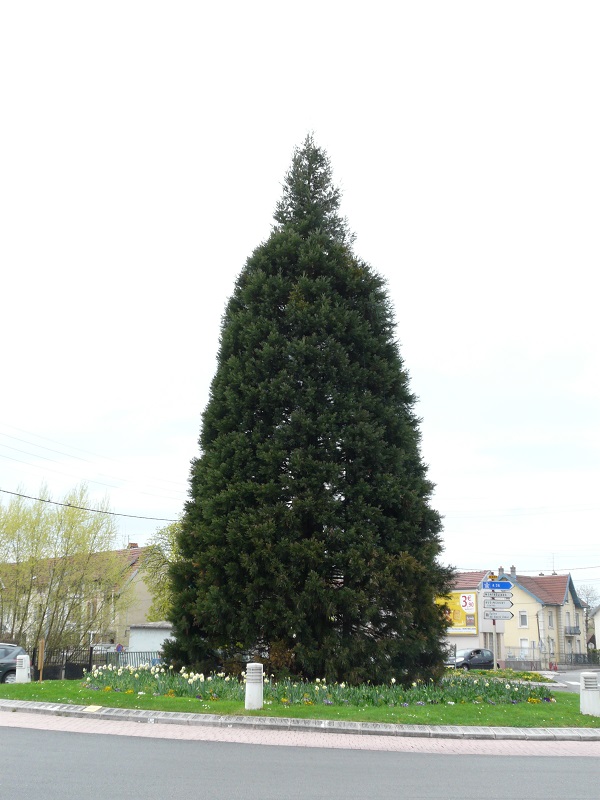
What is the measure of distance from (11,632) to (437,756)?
3413 cm

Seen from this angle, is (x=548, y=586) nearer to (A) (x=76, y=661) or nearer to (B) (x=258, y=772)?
(A) (x=76, y=661)

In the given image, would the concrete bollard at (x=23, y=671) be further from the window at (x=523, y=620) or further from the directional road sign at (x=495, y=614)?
the window at (x=523, y=620)

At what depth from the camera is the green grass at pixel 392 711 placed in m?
14.5

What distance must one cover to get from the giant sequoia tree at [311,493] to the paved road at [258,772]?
5.59 m

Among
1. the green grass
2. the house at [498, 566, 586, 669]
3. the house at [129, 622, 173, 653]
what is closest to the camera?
the green grass

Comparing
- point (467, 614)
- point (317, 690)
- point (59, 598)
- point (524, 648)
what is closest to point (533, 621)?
point (524, 648)

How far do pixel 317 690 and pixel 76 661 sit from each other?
69.4ft

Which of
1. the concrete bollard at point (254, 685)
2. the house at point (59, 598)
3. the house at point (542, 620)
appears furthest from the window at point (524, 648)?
the concrete bollard at point (254, 685)

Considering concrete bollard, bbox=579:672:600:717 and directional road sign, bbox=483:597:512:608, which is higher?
directional road sign, bbox=483:597:512:608

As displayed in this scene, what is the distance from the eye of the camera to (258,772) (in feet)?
31.6

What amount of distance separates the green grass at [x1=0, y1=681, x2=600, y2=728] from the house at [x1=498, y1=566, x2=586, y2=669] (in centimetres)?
5465

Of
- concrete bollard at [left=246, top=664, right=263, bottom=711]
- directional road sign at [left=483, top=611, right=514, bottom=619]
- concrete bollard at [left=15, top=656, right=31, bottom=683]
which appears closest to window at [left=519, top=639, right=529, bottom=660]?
directional road sign at [left=483, top=611, right=514, bottom=619]

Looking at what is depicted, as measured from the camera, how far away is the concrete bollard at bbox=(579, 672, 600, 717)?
15945mm

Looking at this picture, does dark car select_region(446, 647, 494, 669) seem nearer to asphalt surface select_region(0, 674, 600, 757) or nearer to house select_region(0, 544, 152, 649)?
house select_region(0, 544, 152, 649)
